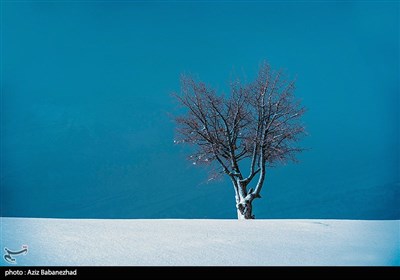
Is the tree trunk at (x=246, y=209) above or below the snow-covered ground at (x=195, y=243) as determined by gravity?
above

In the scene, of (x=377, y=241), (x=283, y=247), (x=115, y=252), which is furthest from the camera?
(x=377, y=241)

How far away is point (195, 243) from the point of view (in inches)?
185

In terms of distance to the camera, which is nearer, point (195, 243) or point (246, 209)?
point (195, 243)

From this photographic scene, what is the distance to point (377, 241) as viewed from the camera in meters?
5.05

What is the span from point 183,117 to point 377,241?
780 centimetres

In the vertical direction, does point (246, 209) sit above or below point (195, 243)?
above

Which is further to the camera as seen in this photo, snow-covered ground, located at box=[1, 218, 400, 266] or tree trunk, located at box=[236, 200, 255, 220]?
tree trunk, located at box=[236, 200, 255, 220]

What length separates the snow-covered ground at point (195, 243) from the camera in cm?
406

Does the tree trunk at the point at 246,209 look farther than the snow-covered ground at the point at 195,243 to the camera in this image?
Yes

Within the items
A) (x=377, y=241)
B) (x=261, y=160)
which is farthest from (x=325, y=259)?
(x=261, y=160)

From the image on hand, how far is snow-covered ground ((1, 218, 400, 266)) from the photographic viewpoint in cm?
406

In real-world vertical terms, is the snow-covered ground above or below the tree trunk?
below

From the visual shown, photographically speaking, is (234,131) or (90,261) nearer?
(90,261)

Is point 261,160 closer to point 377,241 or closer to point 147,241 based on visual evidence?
point 377,241
